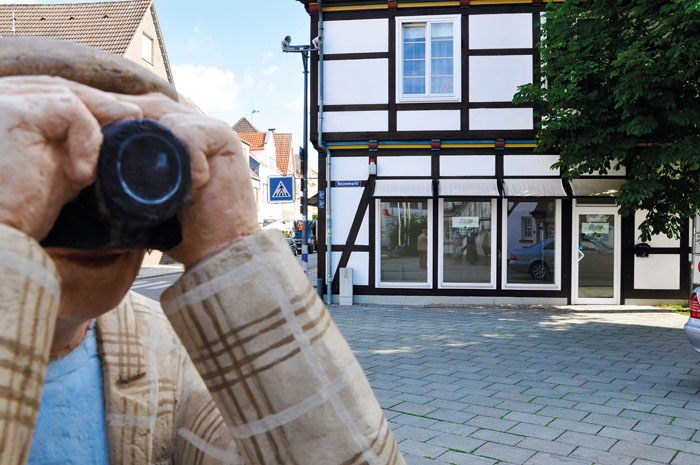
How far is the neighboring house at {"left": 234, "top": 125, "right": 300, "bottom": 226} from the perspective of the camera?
132 ft

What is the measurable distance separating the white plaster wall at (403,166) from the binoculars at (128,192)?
34.8 feet

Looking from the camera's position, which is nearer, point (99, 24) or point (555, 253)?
point (555, 253)

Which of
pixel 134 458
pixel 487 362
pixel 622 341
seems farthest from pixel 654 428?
pixel 134 458

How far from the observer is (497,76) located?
10.9 m

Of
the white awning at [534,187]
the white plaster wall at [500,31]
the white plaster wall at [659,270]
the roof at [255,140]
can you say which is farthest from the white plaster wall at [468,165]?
the roof at [255,140]

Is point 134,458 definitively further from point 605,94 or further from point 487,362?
point 605,94

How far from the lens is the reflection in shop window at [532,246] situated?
1117cm

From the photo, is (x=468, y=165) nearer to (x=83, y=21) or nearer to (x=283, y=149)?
(x=83, y=21)

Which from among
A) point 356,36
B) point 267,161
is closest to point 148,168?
point 356,36

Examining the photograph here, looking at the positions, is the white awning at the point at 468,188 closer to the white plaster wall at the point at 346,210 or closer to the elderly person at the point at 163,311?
the white plaster wall at the point at 346,210

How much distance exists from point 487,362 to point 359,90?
256 inches

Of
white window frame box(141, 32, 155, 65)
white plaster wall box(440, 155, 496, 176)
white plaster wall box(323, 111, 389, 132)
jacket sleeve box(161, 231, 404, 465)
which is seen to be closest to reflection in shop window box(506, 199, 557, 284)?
white plaster wall box(440, 155, 496, 176)

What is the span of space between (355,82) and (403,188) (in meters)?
2.35

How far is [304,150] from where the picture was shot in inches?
481
